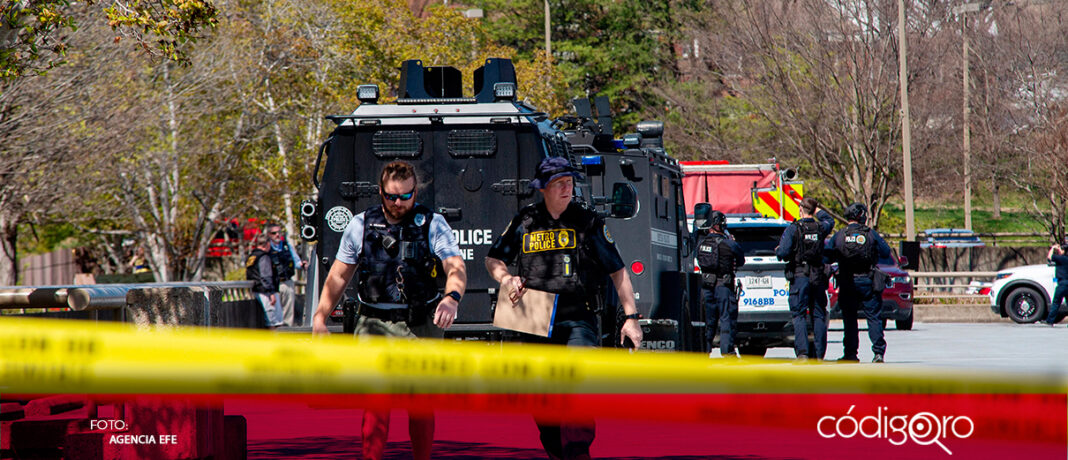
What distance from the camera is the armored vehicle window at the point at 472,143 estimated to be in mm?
12359

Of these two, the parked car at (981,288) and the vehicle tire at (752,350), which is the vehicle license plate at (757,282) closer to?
the vehicle tire at (752,350)

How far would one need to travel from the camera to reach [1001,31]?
38.8m

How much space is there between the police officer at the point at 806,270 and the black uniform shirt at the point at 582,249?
747 cm

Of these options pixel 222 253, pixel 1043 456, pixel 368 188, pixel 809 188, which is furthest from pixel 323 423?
pixel 222 253

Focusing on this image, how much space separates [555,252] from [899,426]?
3.86 metres

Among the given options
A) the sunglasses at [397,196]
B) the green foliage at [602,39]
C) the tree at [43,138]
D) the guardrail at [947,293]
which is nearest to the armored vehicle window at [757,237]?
the sunglasses at [397,196]

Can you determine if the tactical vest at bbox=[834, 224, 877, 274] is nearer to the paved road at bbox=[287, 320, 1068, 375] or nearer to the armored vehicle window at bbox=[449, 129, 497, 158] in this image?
the paved road at bbox=[287, 320, 1068, 375]

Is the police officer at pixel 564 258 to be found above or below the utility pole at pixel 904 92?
below

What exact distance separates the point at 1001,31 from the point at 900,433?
36.7 metres

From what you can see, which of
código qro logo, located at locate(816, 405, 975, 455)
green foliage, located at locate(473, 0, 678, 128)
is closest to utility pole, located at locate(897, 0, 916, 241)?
green foliage, located at locate(473, 0, 678, 128)

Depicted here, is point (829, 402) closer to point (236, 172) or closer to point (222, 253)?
point (236, 172)

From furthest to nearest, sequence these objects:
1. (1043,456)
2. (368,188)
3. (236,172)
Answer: (236,172) → (368,188) → (1043,456)

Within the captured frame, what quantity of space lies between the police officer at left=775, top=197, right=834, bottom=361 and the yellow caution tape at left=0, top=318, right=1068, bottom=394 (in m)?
10.9

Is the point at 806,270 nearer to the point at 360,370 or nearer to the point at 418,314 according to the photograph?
the point at 418,314
